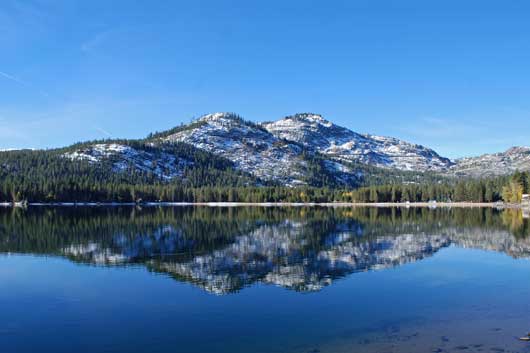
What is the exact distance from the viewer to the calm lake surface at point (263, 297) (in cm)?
2898

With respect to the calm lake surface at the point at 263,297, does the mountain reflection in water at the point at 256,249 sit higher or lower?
higher

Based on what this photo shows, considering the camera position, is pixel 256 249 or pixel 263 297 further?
pixel 256 249

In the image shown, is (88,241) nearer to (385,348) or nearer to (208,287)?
(208,287)

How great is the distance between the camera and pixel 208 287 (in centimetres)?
4394

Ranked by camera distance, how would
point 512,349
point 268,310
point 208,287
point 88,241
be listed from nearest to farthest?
point 512,349
point 268,310
point 208,287
point 88,241

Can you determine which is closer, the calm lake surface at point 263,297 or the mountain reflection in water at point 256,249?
the calm lake surface at point 263,297

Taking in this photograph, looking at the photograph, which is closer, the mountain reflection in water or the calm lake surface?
the calm lake surface

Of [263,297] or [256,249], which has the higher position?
[256,249]

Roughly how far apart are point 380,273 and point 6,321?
3548cm

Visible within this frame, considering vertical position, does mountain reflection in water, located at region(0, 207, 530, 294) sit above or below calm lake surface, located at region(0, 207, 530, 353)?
above

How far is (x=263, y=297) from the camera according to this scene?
4034 cm

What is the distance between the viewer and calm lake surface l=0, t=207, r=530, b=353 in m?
29.0

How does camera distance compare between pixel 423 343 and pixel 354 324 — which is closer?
pixel 423 343

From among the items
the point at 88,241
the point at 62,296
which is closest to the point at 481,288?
the point at 62,296
